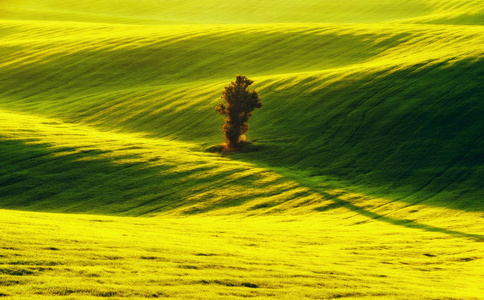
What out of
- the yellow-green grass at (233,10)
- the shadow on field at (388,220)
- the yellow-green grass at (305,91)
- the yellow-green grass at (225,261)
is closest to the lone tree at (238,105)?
the yellow-green grass at (305,91)

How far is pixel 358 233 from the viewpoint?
2584cm

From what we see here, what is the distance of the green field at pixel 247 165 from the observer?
16.3 meters

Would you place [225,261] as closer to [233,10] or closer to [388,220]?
[388,220]

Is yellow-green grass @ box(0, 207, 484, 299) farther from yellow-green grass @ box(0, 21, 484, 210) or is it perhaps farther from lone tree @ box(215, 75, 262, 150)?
lone tree @ box(215, 75, 262, 150)

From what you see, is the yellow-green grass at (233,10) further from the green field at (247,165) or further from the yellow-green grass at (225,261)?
the yellow-green grass at (225,261)

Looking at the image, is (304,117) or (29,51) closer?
(304,117)

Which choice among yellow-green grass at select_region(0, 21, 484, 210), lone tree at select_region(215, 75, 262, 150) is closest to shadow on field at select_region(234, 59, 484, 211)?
yellow-green grass at select_region(0, 21, 484, 210)

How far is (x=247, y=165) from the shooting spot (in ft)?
125

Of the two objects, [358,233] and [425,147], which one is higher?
[425,147]

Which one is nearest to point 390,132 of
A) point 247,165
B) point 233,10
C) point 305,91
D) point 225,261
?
point 247,165

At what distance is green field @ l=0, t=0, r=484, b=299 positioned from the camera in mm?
16266

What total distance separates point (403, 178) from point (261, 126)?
13.7m

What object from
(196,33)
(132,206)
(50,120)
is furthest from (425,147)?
(196,33)

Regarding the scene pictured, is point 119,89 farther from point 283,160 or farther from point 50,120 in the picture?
point 283,160
